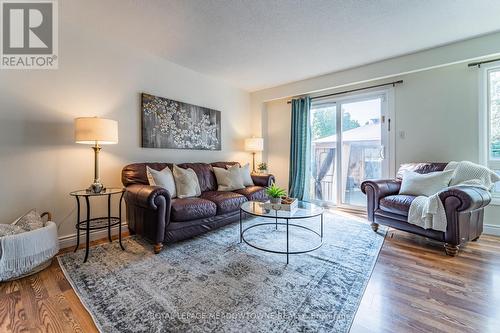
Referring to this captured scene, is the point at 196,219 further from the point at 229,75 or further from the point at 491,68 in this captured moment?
the point at 491,68

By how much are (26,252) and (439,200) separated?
373 cm

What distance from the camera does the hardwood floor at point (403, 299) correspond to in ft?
4.21

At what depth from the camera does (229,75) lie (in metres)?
3.88

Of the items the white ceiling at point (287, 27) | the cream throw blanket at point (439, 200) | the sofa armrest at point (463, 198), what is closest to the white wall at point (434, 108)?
the white ceiling at point (287, 27)

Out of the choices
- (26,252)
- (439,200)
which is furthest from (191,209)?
(439,200)

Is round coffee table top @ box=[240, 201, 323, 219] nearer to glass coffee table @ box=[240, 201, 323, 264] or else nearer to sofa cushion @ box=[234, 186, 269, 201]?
glass coffee table @ box=[240, 201, 323, 264]

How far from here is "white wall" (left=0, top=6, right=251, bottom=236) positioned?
211 centimetres

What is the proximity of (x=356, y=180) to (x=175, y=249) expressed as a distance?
10.5ft

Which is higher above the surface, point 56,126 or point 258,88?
point 258,88

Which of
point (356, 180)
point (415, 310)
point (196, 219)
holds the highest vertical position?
point (356, 180)

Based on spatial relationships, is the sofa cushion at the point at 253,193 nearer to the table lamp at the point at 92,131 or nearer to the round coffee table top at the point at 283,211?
the round coffee table top at the point at 283,211

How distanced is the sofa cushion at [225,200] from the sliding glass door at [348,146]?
2.01m

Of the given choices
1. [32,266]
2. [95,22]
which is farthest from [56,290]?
[95,22]

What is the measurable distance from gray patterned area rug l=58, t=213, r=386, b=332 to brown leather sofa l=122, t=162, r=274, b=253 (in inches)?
6.3
